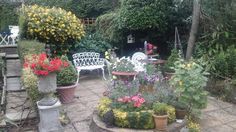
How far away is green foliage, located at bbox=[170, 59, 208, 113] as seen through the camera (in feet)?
15.5

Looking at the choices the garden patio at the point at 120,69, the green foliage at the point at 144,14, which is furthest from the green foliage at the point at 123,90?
the green foliage at the point at 144,14

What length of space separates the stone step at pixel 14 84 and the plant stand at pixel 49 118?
2.39m

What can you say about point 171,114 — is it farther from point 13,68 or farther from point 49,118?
point 13,68

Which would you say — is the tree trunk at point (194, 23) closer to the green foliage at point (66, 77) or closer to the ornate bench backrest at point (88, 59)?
the ornate bench backrest at point (88, 59)

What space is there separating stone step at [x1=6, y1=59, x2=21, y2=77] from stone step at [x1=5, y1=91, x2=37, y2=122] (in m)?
1.11

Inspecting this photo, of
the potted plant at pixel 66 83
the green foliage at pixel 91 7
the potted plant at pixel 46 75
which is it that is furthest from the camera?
the green foliage at pixel 91 7

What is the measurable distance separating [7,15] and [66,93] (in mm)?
6829

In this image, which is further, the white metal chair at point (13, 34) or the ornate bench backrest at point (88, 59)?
the white metal chair at point (13, 34)

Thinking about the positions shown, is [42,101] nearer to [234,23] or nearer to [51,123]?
[51,123]

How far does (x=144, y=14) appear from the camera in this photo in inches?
332

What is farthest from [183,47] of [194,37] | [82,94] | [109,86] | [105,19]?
Answer: [109,86]

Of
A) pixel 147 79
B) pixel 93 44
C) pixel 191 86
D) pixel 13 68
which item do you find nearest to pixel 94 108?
pixel 147 79

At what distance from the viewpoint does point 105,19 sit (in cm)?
967

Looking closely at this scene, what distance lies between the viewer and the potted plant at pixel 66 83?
5941mm
